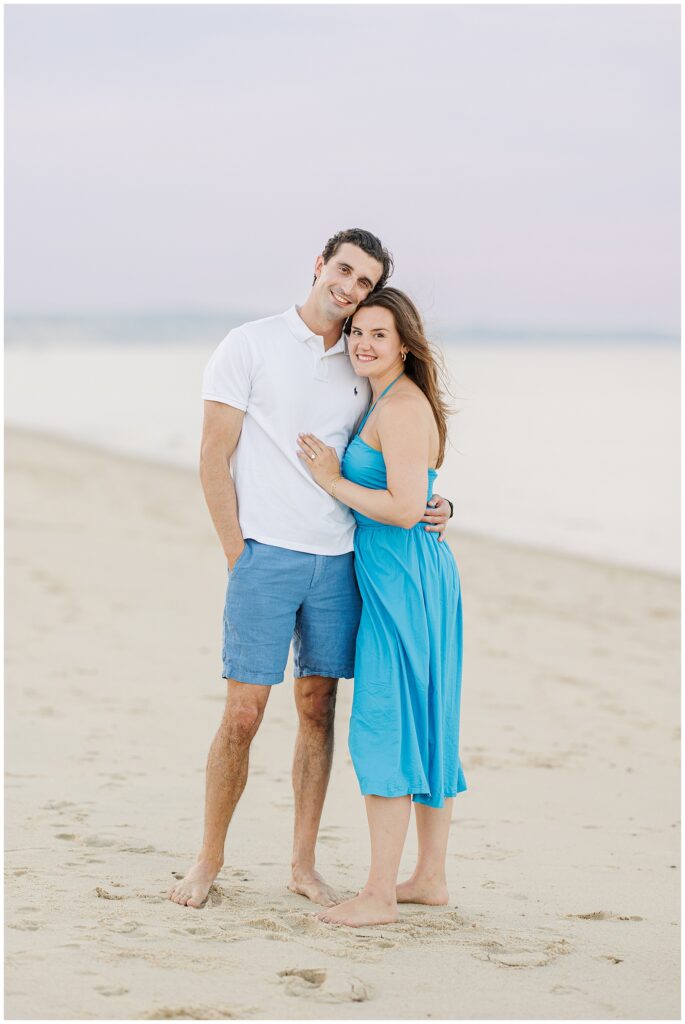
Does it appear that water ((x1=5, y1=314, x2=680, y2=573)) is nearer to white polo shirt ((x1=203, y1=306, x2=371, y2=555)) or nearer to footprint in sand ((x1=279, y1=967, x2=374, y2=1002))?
white polo shirt ((x1=203, y1=306, x2=371, y2=555))

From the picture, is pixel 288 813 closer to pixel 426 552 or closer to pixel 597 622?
pixel 426 552

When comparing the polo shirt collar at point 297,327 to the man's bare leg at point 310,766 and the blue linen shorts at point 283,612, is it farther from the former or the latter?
the man's bare leg at point 310,766

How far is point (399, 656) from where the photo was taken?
12.9ft

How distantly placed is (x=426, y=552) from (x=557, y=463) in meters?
14.4

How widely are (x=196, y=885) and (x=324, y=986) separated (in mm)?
827

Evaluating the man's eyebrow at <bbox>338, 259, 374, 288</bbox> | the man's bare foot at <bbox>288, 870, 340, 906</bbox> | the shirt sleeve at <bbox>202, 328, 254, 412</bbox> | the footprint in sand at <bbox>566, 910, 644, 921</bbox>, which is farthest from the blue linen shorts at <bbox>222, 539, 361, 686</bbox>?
the footprint in sand at <bbox>566, 910, 644, 921</bbox>

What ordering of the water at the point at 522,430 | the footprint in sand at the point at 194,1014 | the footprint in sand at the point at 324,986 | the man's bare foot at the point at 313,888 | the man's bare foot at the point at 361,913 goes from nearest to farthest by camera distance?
the footprint in sand at the point at 194,1014
the footprint in sand at the point at 324,986
the man's bare foot at the point at 361,913
the man's bare foot at the point at 313,888
the water at the point at 522,430

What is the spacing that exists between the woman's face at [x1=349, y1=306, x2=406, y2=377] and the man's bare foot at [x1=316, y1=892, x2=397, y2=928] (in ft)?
5.69

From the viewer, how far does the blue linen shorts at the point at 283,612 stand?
3.94m

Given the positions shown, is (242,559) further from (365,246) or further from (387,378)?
(365,246)

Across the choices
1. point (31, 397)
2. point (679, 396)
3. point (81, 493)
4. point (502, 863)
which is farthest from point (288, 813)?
point (679, 396)

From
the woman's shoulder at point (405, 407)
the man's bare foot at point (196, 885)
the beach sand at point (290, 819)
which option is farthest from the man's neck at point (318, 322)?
the beach sand at point (290, 819)

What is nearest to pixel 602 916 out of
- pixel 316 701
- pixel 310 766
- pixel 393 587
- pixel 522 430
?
pixel 310 766

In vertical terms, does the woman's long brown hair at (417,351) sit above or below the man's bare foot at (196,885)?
above
